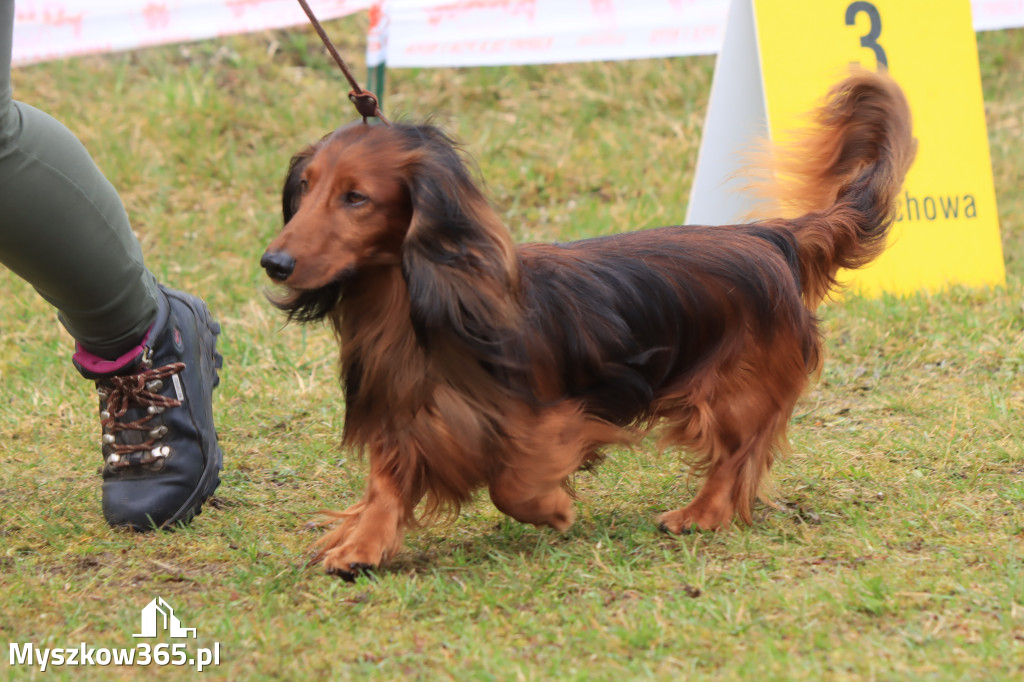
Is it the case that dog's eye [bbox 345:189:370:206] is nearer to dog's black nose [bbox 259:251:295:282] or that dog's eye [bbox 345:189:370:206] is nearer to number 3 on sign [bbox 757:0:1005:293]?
dog's black nose [bbox 259:251:295:282]

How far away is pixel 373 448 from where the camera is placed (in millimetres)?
2533

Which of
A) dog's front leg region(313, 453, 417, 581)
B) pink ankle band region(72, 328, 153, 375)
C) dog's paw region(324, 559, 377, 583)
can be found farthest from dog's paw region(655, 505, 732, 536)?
pink ankle band region(72, 328, 153, 375)

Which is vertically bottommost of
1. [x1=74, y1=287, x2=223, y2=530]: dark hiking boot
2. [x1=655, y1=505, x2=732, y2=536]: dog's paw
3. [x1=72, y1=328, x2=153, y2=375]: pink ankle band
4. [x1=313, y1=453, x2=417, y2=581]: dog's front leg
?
[x1=655, y1=505, x2=732, y2=536]: dog's paw

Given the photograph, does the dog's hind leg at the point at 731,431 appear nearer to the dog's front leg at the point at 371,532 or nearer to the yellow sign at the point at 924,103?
the dog's front leg at the point at 371,532

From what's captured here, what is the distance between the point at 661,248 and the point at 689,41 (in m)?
3.54

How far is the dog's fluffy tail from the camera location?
3014 millimetres

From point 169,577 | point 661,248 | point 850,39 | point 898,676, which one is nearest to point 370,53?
point 850,39

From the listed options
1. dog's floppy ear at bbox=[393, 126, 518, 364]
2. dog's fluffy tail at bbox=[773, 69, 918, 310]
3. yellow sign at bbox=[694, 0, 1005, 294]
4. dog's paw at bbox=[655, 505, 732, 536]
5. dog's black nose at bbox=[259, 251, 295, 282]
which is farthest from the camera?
yellow sign at bbox=[694, 0, 1005, 294]

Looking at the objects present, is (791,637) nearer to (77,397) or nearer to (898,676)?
(898,676)

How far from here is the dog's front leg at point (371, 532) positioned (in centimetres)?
241

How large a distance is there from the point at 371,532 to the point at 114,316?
83 centimetres

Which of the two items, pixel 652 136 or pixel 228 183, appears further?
pixel 652 136

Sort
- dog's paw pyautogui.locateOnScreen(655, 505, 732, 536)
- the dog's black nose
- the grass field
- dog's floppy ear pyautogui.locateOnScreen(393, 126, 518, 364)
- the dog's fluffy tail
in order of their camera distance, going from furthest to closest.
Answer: the dog's fluffy tail < dog's paw pyautogui.locateOnScreen(655, 505, 732, 536) < dog's floppy ear pyautogui.locateOnScreen(393, 126, 518, 364) < the dog's black nose < the grass field

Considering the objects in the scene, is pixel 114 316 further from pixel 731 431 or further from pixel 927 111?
pixel 927 111
